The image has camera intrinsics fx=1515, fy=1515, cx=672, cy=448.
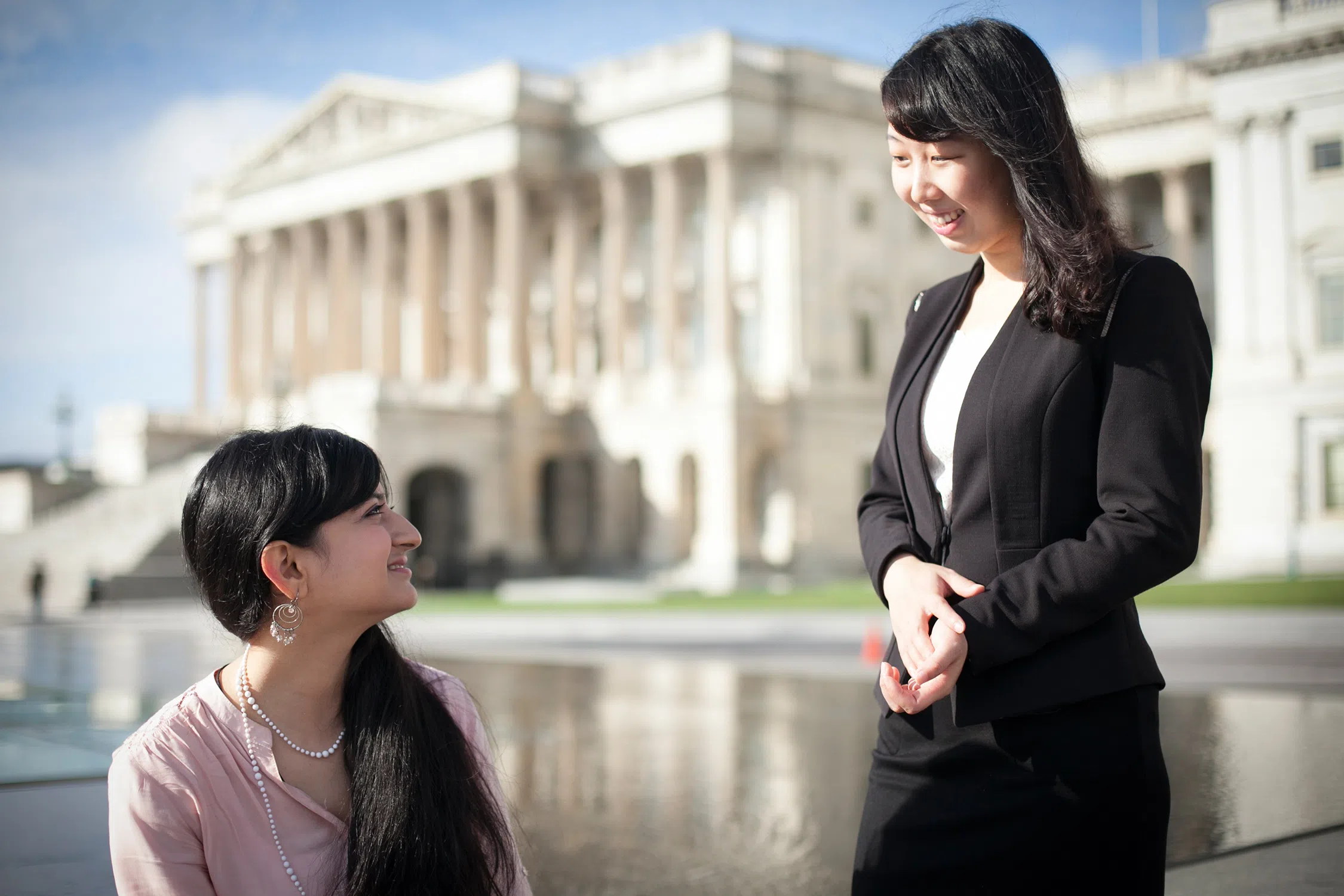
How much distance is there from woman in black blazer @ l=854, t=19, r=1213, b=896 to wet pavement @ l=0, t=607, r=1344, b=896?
1.39 metres

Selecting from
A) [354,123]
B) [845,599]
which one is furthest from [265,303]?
[845,599]

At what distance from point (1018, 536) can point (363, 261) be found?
7005 centimetres

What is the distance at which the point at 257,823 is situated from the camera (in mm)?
3469

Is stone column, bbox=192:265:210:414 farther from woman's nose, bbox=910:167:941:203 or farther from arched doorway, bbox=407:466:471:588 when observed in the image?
woman's nose, bbox=910:167:941:203

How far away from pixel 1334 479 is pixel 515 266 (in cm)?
3409

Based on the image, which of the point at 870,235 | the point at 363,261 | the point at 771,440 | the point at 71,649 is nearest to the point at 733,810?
the point at 71,649

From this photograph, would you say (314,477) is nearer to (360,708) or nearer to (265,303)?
(360,708)

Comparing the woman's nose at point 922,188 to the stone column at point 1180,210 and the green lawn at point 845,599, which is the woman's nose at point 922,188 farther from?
the stone column at point 1180,210

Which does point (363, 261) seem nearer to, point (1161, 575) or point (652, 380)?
point (652, 380)

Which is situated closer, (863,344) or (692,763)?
(692,763)

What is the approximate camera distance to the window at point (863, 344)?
5866cm

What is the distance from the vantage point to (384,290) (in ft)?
218

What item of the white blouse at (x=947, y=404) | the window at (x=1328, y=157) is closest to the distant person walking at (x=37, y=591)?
the window at (x=1328, y=157)

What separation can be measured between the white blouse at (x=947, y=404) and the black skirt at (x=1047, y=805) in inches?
21.6
